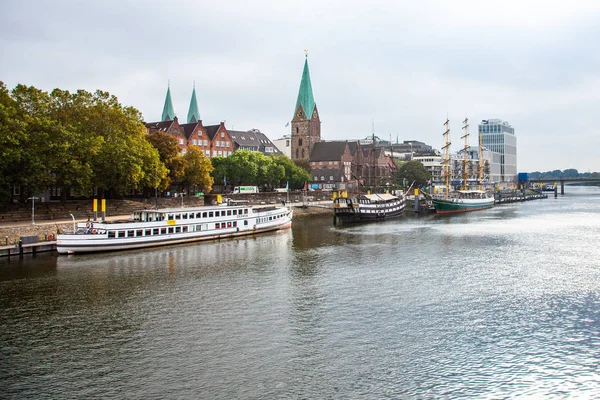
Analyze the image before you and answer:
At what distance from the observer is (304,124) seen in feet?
585

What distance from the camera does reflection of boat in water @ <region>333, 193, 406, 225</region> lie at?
92.6 m

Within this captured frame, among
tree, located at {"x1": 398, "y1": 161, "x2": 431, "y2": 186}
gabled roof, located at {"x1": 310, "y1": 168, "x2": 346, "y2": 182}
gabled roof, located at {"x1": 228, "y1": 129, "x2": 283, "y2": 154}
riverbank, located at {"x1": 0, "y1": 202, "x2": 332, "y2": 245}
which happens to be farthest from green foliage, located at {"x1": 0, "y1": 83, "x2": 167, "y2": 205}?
tree, located at {"x1": 398, "y1": 161, "x2": 431, "y2": 186}

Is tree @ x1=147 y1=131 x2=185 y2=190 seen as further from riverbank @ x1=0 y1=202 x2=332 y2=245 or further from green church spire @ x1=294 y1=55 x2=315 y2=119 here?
green church spire @ x1=294 y1=55 x2=315 y2=119

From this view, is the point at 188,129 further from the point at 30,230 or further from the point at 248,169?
the point at 30,230

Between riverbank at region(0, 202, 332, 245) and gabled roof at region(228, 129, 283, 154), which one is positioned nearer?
riverbank at region(0, 202, 332, 245)

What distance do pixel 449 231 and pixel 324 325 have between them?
50.2 m

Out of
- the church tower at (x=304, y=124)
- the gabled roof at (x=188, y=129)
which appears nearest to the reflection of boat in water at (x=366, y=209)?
the gabled roof at (x=188, y=129)

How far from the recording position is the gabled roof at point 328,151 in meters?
172

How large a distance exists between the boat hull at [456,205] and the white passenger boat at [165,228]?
5173 cm

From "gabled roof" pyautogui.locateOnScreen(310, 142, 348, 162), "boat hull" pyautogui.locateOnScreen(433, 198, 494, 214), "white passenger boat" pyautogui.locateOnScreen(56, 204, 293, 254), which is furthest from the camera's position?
"gabled roof" pyautogui.locateOnScreen(310, 142, 348, 162)

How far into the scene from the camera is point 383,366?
Answer: 23.5m

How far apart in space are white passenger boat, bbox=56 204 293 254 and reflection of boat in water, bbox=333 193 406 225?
2065 cm

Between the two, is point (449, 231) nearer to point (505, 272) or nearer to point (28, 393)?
point (505, 272)

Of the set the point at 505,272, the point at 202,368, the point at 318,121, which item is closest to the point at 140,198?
the point at 505,272
